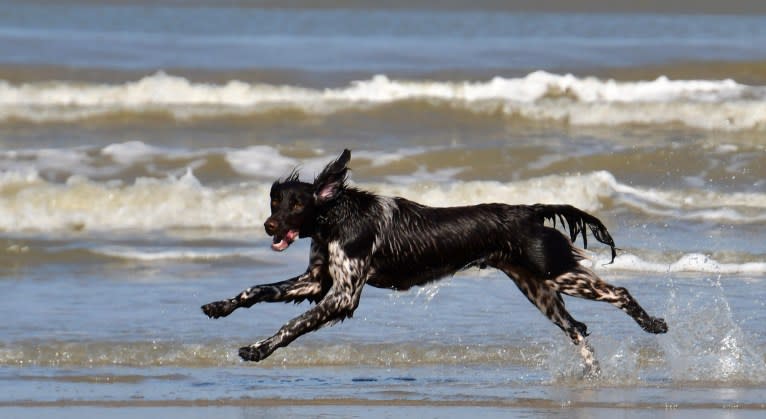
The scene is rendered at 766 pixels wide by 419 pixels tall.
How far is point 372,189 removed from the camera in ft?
52.5

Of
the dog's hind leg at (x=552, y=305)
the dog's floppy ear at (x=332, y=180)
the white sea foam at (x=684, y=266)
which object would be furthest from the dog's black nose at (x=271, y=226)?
the white sea foam at (x=684, y=266)

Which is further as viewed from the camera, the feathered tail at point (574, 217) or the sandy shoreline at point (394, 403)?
the feathered tail at point (574, 217)

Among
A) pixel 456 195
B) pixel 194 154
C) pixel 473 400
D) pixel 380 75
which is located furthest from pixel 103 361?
pixel 380 75

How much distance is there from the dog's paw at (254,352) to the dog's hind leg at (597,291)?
1669 mm

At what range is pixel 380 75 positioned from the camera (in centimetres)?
2344

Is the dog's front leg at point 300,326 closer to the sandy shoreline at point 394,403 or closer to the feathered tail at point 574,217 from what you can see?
the sandy shoreline at point 394,403

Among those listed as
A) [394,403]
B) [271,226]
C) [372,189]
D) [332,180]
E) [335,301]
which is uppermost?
[372,189]

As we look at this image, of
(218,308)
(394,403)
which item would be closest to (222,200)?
(218,308)

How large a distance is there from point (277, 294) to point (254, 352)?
0.52 m

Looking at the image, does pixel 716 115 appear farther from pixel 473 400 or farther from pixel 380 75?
pixel 473 400

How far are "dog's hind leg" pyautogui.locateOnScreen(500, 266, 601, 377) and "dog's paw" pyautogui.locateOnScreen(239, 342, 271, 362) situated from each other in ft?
4.91

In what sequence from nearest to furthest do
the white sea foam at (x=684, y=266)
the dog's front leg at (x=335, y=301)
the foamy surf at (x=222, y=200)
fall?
the dog's front leg at (x=335, y=301), the white sea foam at (x=684, y=266), the foamy surf at (x=222, y=200)

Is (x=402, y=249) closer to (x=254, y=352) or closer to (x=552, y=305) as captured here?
(x=552, y=305)

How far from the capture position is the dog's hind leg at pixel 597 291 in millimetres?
8680
